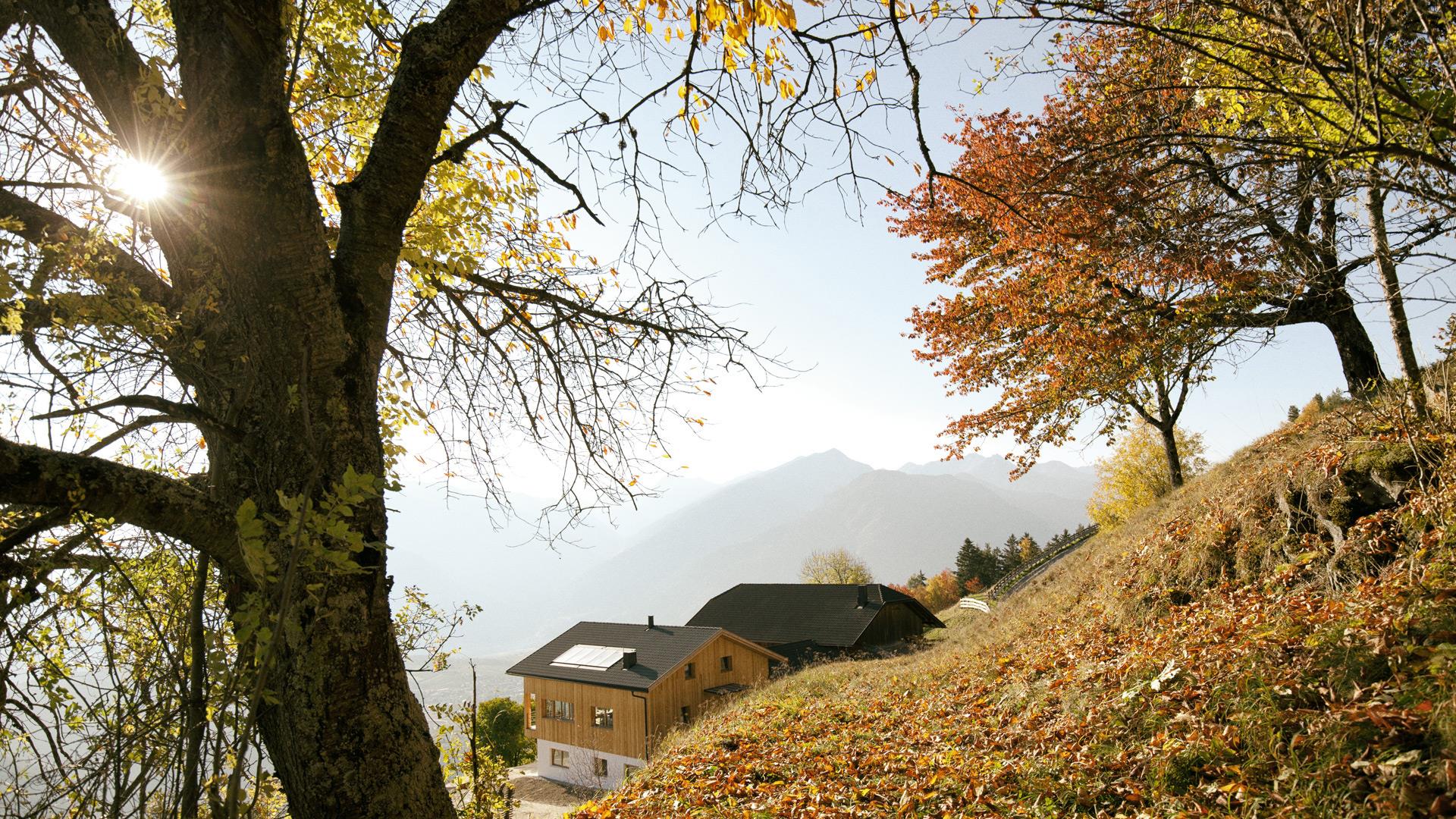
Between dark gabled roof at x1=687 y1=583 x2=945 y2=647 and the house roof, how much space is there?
10.4 ft

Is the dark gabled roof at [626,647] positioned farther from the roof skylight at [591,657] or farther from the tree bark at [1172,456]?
the tree bark at [1172,456]

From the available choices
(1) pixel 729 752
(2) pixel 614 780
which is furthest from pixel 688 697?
(1) pixel 729 752

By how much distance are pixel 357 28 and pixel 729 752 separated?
7512mm

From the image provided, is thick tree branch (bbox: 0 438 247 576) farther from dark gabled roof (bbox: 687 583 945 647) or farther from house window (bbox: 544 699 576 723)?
dark gabled roof (bbox: 687 583 945 647)

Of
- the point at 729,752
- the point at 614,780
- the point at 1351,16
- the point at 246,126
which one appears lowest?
the point at 614,780

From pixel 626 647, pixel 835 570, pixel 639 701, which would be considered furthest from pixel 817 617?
pixel 835 570

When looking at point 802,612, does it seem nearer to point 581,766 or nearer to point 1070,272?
point 581,766

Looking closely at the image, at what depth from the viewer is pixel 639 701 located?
2298 cm

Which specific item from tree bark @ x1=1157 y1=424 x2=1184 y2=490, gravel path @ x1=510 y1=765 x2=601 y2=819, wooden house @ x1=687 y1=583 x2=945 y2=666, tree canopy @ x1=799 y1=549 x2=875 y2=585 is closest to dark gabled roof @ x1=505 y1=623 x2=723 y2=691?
gravel path @ x1=510 y1=765 x2=601 y2=819

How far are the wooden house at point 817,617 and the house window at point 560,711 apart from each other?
837 centimetres

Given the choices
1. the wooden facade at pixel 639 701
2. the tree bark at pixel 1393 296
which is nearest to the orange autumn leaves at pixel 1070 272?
the tree bark at pixel 1393 296

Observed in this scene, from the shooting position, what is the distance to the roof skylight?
25.3m

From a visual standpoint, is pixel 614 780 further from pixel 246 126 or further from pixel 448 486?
pixel 246 126

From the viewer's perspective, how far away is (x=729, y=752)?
7.43 metres
